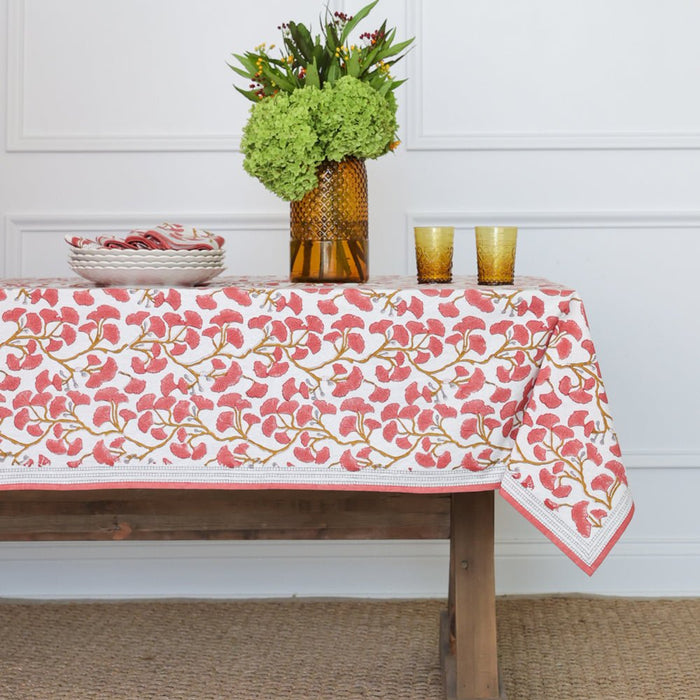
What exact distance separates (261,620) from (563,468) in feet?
3.34

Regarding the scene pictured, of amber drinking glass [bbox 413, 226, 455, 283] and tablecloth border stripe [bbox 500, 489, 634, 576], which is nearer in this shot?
tablecloth border stripe [bbox 500, 489, 634, 576]

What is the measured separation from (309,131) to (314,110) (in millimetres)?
42

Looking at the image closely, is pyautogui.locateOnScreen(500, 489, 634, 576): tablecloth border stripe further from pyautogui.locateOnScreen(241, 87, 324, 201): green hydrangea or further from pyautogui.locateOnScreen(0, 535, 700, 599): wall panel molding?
pyautogui.locateOnScreen(0, 535, 700, 599): wall panel molding

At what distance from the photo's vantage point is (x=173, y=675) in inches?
69.9

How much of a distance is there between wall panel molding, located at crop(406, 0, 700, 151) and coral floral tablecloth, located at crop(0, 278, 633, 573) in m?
0.94

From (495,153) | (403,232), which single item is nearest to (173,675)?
(403,232)

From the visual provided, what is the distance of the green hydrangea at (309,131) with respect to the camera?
1495mm

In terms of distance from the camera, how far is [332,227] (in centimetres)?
158

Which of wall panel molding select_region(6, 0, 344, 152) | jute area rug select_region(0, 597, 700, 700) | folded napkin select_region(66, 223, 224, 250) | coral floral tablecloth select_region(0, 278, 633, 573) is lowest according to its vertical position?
jute area rug select_region(0, 597, 700, 700)

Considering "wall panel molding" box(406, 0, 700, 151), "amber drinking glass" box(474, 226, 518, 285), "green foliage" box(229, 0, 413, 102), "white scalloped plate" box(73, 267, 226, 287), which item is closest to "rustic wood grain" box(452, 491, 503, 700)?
"amber drinking glass" box(474, 226, 518, 285)

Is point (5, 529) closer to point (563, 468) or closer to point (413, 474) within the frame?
point (413, 474)

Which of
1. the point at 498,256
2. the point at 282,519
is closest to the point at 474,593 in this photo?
the point at 282,519

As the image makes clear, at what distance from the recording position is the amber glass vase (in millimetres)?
1575

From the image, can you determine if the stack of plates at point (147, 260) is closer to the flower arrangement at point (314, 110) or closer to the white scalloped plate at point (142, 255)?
the white scalloped plate at point (142, 255)
